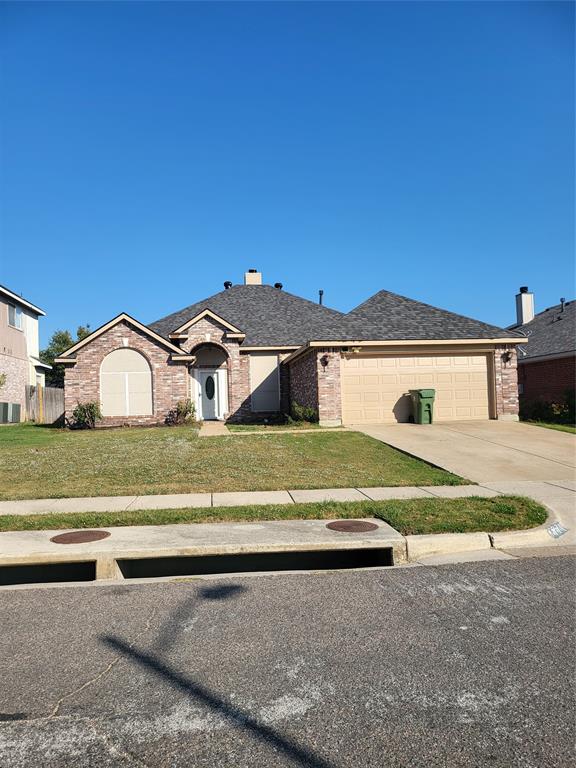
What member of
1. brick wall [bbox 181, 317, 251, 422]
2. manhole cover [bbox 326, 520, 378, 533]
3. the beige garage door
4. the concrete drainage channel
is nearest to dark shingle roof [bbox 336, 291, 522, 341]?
the beige garage door

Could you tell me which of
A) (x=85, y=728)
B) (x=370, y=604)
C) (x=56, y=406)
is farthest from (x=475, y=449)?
(x=56, y=406)

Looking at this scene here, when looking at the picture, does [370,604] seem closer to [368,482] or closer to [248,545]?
[248,545]

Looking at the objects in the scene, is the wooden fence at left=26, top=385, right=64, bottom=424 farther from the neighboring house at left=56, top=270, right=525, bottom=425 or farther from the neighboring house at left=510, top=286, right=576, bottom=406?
the neighboring house at left=510, top=286, right=576, bottom=406

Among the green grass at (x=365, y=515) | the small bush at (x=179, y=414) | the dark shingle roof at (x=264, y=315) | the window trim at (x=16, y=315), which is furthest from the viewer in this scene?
the window trim at (x=16, y=315)

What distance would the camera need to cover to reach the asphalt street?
9.20 ft

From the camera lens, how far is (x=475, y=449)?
13672 millimetres

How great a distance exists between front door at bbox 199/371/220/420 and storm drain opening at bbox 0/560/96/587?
63.0 ft

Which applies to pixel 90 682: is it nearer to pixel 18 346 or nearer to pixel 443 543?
pixel 443 543

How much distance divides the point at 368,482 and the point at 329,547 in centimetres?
392

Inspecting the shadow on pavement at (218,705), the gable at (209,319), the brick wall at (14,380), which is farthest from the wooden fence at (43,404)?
the shadow on pavement at (218,705)

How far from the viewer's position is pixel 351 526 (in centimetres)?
704

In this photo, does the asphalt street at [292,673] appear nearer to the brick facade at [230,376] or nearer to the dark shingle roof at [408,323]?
the brick facade at [230,376]

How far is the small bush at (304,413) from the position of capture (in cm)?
1944

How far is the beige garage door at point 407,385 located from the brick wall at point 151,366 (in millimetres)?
7502
